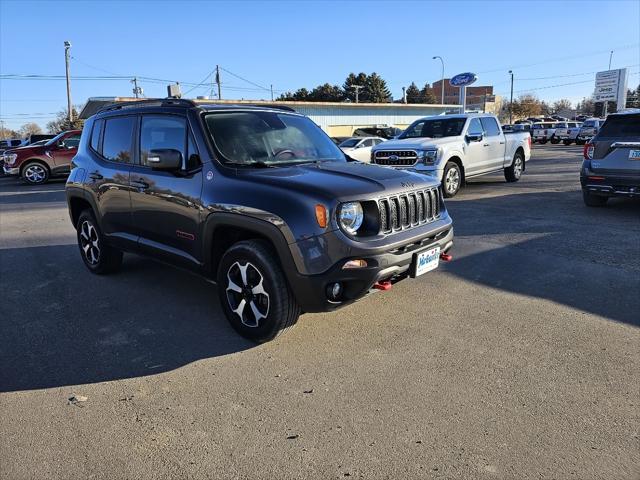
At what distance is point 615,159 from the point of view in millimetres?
8484

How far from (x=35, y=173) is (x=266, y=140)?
1709cm

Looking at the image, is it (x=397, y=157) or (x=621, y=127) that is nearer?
(x=621, y=127)

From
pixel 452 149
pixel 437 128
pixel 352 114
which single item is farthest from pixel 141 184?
pixel 352 114

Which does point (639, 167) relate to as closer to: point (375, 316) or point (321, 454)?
point (375, 316)

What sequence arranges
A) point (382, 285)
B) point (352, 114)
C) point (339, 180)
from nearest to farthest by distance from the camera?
1. point (382, 285)
2. point (339, 180)
3. point (352, 114)

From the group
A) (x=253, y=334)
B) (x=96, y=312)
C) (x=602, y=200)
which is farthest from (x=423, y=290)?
(x=602, y=200)

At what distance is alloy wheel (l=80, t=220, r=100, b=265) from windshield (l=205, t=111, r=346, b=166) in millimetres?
2439

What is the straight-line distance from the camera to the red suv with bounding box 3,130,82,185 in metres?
18.1

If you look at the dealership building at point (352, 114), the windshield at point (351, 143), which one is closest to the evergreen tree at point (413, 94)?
the dealership building at point (352, 114)

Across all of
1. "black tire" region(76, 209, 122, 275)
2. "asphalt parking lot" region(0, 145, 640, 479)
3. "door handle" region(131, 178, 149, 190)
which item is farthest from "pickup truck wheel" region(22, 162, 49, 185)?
"door handle" region(131, 178, 149, 190)

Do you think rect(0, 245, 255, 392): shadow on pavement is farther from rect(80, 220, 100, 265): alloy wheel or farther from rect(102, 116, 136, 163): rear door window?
rect(102, 116, 136, 163): rear door window

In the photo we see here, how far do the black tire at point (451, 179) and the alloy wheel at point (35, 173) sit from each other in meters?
14.9

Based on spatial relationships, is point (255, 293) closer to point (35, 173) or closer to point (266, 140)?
point (266, 140)

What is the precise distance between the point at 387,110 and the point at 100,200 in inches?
1692
